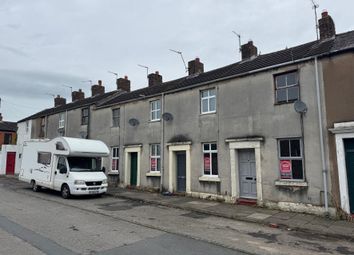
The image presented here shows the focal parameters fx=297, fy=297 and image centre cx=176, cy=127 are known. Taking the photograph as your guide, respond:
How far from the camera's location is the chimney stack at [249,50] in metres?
17.7

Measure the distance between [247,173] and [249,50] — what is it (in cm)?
792

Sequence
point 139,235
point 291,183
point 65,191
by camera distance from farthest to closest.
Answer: point 65,191 → point 291,183 → point 139,235

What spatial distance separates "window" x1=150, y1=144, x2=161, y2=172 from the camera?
17.6 metres

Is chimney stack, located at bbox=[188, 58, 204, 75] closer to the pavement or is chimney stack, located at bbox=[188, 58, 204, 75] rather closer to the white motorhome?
the white motorhome

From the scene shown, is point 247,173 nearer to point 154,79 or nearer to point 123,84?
point 154,79

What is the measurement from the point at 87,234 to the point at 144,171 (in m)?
10.2

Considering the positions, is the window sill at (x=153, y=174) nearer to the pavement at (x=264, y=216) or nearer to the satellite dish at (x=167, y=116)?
the pavement at (x=264, y=216)

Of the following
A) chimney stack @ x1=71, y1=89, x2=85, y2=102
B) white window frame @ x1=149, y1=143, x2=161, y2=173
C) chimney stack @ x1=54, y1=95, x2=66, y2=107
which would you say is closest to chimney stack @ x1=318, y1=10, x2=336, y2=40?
white window frame @ x1=149, y1=143, x2=161, y2=173

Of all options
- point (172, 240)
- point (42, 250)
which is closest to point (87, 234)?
point (42, 250)

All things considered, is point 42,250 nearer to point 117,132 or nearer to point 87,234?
point 87,234

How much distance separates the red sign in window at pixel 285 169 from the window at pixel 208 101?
14.6 feet

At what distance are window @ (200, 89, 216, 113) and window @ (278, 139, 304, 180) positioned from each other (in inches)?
160

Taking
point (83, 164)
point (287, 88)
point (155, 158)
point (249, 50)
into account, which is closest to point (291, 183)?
point (287, 88)

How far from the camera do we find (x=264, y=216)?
10.9 meters
